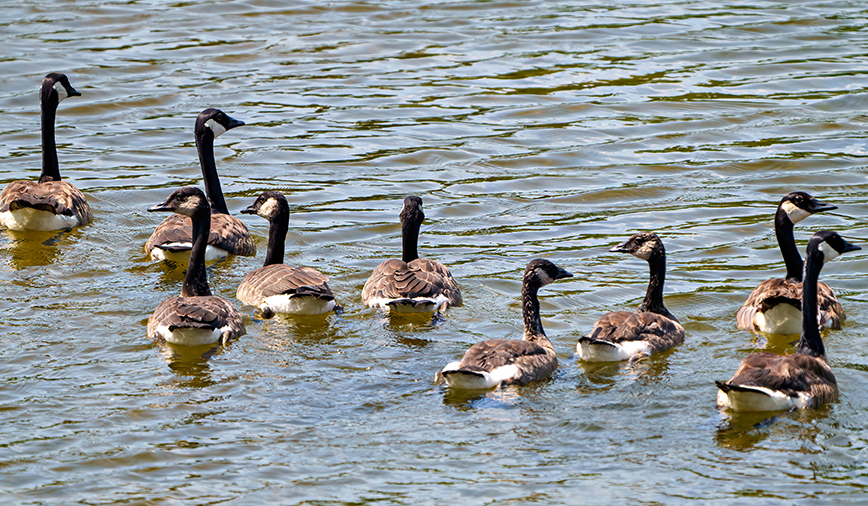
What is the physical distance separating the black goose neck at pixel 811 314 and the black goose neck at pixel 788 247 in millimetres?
1588

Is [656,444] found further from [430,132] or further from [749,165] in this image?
[430,132]

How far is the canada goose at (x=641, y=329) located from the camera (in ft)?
33.1

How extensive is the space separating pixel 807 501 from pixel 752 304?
3.99m

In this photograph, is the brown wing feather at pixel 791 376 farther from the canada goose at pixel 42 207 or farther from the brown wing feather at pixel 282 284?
the canada goose at pixel 42 207

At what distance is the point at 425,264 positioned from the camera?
12.1 meters

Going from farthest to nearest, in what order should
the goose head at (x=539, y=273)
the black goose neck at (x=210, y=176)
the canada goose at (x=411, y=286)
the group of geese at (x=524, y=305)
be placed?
the black goose neck at (x=210, y=176), the canada goose at (x=411, y=286), the goose head at (x=539, y=273), the group of geese at (x=524, y=305)

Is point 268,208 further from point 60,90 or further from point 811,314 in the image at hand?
point 811,314

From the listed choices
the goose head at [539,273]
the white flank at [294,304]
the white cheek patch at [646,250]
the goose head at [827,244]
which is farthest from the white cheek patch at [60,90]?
the goose head at [827,244]

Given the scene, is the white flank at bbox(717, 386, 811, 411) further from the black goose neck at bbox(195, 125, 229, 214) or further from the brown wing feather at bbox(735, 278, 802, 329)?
the black goose neck at bbox(195, 125, 229, 214)

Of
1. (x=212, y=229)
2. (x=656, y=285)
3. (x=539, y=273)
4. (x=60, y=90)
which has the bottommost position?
(x=656, y=285)

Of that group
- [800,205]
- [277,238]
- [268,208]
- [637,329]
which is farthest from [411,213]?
[800,205]

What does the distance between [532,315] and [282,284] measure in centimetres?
275

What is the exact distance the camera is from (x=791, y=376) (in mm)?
8906

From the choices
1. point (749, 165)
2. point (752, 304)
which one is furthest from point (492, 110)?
point (752, 304)
